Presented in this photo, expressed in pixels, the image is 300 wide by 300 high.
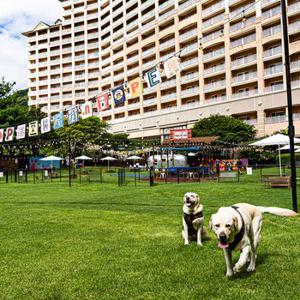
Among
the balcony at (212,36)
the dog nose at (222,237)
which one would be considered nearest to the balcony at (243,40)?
the balcony at (212,36)

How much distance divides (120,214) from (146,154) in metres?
39.6

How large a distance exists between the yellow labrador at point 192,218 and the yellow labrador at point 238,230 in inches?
55.2

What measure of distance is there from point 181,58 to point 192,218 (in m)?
55.2

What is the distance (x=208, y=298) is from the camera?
3.85 metres

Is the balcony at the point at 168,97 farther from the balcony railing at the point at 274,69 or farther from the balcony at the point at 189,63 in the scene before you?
the balcony railing at the point at 274,69

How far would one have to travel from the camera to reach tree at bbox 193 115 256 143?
136ft

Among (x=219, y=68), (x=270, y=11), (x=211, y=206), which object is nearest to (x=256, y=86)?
(x=219, y=68)

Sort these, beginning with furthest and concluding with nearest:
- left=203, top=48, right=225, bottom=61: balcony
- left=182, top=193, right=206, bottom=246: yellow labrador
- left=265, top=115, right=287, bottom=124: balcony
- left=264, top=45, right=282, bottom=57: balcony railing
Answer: left=203, top=48, right=225, bottom=61: balcony
left=264, top=45, right=282, bottom=57: balcony railing
left=265, top=115, right=287, bottom=124: balcony
left=182, top=193, right=206, bottom=246: yellow labrador

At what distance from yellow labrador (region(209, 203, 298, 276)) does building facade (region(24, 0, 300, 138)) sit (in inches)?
930

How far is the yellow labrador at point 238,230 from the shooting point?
13.0 feet

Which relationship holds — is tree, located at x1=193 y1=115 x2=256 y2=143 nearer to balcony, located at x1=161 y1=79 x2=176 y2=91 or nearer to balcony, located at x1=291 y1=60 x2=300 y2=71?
balcony, located at x1=291 y1=60 x2=300 y2=71

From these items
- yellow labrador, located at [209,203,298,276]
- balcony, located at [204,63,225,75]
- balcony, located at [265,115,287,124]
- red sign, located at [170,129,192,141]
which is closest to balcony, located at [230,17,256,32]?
balcony, located at [204,63,225,75]

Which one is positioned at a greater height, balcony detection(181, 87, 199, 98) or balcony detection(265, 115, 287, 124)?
balcony detection(181, 87, 199, 98)

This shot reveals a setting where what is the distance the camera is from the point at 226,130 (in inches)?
1689
